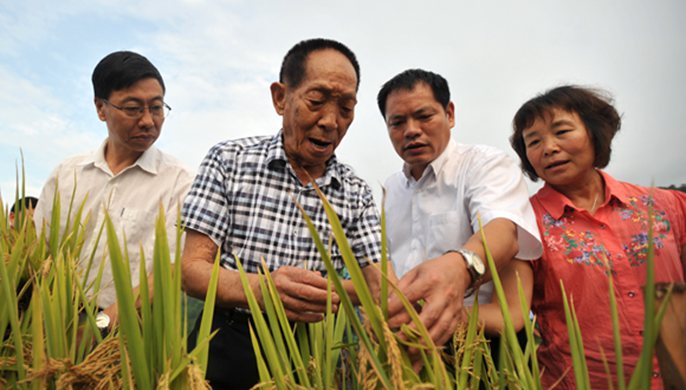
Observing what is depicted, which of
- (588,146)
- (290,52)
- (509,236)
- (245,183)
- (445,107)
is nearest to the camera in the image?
(509,236)

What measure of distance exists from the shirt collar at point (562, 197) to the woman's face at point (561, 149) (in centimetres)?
4

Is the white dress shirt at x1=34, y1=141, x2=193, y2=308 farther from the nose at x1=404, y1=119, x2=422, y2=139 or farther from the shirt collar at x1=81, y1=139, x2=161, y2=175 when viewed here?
the nose at x1=404, y1=119, x2=422, y2=139

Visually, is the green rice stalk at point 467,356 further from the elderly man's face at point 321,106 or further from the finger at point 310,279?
the elderly man's face at point 321,106

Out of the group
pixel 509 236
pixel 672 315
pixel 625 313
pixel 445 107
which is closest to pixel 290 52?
pixel 445 107

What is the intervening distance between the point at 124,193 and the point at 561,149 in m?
1.88

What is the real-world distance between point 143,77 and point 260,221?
3.74ft

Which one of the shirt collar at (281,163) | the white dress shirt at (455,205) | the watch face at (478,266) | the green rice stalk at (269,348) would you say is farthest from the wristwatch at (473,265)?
Result: the shirt collar at (281,163)

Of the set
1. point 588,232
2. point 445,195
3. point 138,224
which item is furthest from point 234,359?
point 588,232

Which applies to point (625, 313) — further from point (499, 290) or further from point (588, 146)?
point (499, 290)

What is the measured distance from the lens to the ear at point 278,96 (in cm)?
146

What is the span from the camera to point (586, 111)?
1.67 metres

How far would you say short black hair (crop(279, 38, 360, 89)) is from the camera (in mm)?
1383

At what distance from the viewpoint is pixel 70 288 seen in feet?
3.11

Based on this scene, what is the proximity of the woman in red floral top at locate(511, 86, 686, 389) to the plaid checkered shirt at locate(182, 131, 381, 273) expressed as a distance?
0.67 metres
